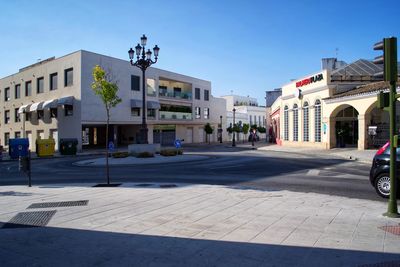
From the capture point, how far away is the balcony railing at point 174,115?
1832 inches

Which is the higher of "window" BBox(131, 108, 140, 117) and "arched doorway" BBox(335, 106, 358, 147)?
"window" BBox(131, 108, 140, 117)

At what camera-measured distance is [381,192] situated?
29.6 feet

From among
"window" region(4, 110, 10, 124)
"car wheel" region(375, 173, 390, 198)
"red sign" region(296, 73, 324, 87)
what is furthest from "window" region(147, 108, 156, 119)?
"car wheel" region(375, 173, 390, 198)

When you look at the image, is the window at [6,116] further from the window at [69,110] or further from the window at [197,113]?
the window at [197,113]

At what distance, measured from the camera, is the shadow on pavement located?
436 cm

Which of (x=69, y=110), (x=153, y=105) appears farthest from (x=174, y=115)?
(x=69, y=110)

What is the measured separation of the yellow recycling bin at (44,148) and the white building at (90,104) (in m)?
6.10

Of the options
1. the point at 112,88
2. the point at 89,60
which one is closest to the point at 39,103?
the point at 89,60

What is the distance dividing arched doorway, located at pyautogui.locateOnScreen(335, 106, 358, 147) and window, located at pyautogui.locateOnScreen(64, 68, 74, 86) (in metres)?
27.0

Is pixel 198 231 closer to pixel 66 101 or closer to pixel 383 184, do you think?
pixel 383 184

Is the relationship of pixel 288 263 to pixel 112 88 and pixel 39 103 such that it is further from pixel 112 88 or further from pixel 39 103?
pixel 39 103

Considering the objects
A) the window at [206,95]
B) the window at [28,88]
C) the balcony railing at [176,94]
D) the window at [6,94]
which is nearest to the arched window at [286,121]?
the balcony railing at [176,94]

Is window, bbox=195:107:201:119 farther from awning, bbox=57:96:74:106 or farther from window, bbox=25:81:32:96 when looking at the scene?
window, bbox=25:81:32:96

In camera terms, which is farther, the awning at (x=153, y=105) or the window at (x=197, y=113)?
the window at (x=197, y=113)
